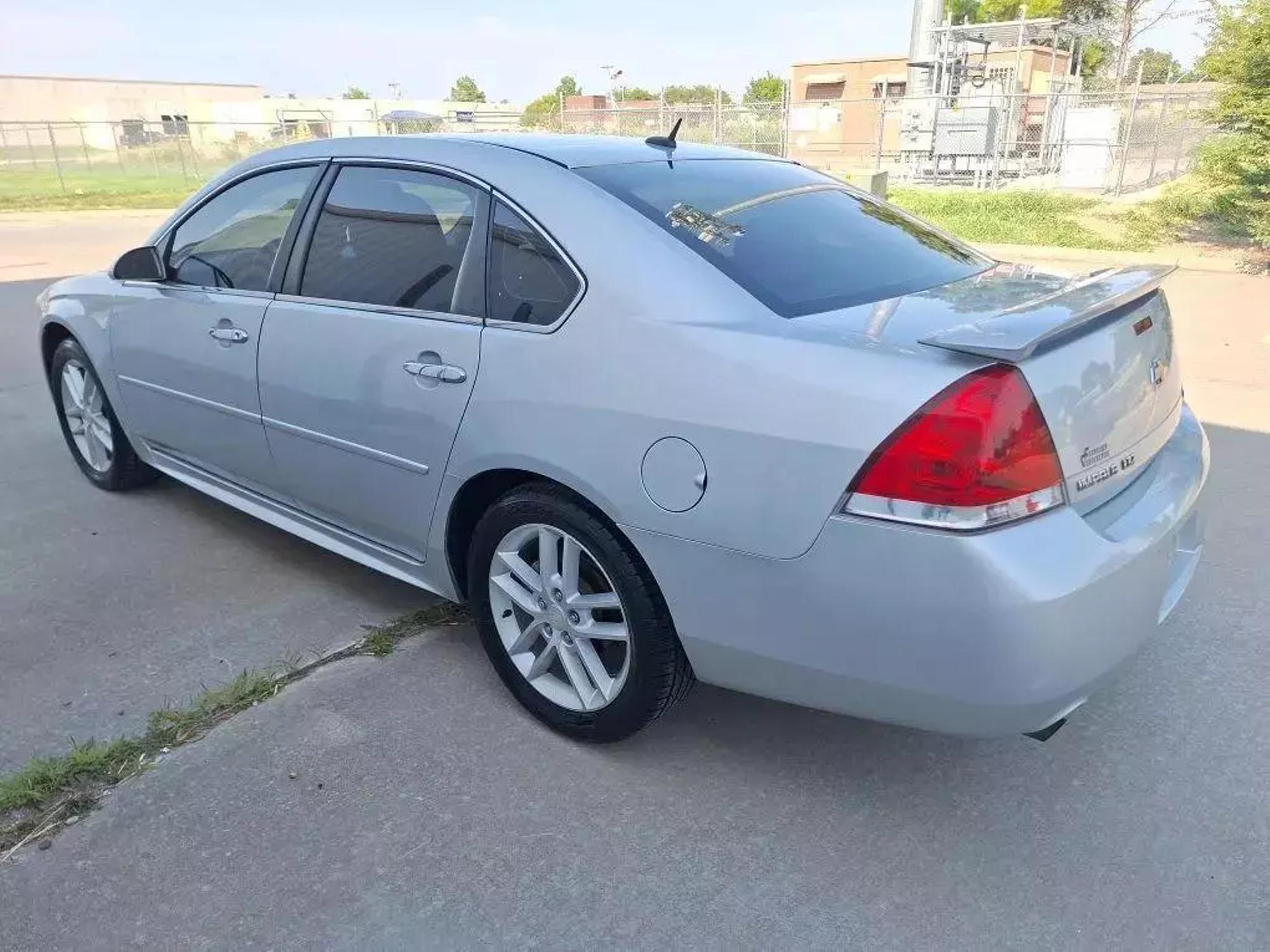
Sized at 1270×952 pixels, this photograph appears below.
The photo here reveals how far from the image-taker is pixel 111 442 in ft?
14.8

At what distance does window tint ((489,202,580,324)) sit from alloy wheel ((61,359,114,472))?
2651mm

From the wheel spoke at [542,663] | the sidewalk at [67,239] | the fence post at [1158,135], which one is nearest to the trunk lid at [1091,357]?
the wheel spoke at [542,663]

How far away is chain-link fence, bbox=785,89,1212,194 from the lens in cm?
1738

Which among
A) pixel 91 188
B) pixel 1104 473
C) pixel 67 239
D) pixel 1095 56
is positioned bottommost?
pixel 91 188

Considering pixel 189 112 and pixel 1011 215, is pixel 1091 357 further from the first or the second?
pixel 189 112

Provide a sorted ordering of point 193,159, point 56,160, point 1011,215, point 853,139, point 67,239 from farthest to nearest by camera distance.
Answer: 1. point 853,139
2. point 193,159
3. point 56,160
4. point 67,239
5. point 1011,215

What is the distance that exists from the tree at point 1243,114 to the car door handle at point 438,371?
11164 millimetres

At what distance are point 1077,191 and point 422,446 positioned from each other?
18.0 m

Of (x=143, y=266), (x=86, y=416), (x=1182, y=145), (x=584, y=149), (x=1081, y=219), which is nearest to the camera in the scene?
(x=584, y=149)

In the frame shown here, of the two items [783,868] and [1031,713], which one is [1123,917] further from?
[783,868]

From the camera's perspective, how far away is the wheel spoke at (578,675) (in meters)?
2.69

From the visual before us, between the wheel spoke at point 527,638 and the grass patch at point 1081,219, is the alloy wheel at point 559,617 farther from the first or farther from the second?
the grass patch at point 1081,219

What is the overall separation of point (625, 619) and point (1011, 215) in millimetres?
14304

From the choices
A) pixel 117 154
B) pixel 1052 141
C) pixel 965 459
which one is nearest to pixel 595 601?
pixel 965 459
